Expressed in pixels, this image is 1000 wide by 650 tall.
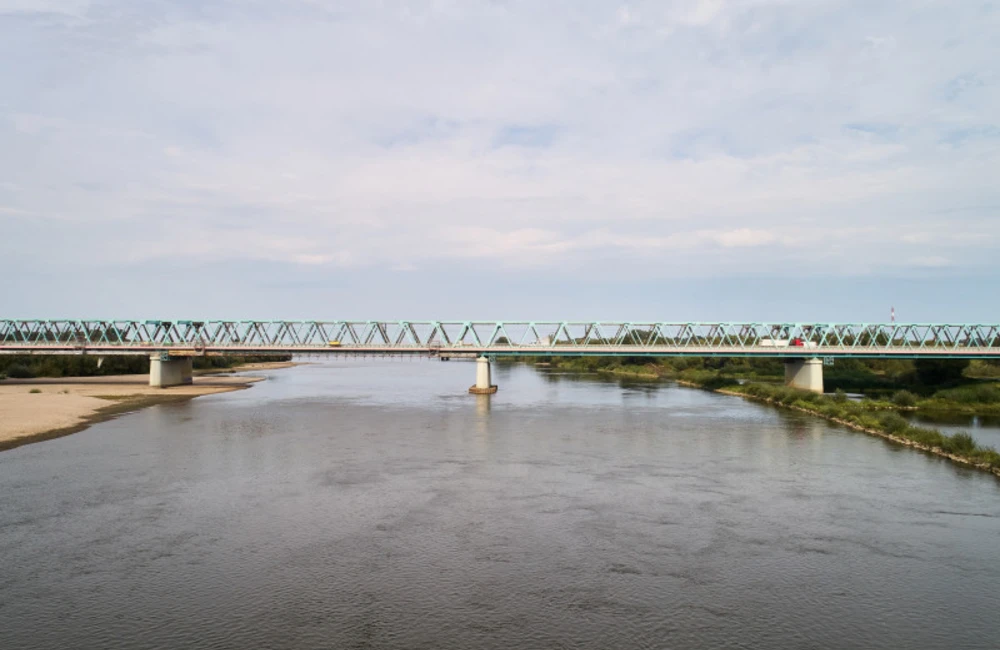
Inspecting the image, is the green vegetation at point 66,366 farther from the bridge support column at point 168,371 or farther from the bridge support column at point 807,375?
the bridge support column at point 807,375

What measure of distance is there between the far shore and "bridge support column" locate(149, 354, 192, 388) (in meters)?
1.34

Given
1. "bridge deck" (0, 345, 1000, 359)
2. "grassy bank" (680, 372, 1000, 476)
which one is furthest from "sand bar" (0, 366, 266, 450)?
"grassy bank" (680, 372, 1000, 476)

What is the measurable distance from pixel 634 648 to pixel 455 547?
7588 mm

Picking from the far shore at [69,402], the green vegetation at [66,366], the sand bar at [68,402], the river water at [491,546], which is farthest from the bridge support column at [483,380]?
the green vegetation at [66,366]

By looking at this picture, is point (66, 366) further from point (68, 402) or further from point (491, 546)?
point (491, 546)

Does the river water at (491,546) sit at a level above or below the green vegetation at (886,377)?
below

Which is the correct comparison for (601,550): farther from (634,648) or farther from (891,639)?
(891,639)

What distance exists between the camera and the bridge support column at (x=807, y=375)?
76.0 metres

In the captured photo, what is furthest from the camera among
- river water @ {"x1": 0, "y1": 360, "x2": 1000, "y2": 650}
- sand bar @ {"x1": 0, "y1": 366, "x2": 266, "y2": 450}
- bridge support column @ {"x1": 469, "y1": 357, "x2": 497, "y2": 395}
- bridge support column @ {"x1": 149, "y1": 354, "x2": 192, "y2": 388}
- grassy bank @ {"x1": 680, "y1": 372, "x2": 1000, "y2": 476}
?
bridge support column @ {"x1": 149, "y1": 354, "x2": 192, "y2": 388}

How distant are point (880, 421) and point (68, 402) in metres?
62.0

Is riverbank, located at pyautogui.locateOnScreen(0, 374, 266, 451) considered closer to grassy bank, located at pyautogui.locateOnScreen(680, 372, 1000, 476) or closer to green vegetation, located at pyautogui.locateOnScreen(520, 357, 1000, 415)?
grassy bank, located at pyautogui.locateOnScreen(680, 372, 1000, 476)

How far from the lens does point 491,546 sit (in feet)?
71.6

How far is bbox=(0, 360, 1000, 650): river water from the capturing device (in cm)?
1627

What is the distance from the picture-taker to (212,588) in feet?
59.9
